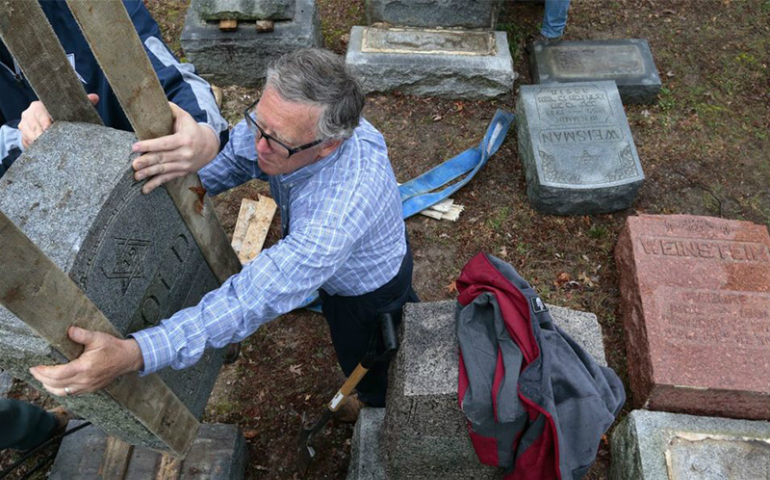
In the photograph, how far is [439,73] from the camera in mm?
5230

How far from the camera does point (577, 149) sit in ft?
15.0

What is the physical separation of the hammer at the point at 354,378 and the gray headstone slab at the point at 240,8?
3.52 meters

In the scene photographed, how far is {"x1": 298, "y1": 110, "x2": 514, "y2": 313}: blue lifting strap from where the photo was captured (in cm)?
463

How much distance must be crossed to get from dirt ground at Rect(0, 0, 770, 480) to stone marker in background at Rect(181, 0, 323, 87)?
1.08 feet

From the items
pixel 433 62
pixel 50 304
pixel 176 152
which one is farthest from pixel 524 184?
pixel 50 304

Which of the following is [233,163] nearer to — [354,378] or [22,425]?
[354,378]

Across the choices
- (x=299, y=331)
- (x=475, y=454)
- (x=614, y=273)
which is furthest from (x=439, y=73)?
(x=475, y=454)

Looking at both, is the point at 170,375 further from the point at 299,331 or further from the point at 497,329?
the point at 299,331

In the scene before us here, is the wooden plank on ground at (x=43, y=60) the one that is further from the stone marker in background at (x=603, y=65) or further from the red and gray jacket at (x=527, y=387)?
the stone marker in background at (x=603, y=65)

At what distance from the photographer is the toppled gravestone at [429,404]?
7.95 ft

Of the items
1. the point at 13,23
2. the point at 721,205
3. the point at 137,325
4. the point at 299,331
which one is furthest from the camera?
the point at 721,205

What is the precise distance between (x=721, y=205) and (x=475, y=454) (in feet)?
11.0

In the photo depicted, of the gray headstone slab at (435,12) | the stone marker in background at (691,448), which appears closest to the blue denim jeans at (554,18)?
the gray headstone slab at (435,12)

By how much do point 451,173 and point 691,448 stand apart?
270 cm
